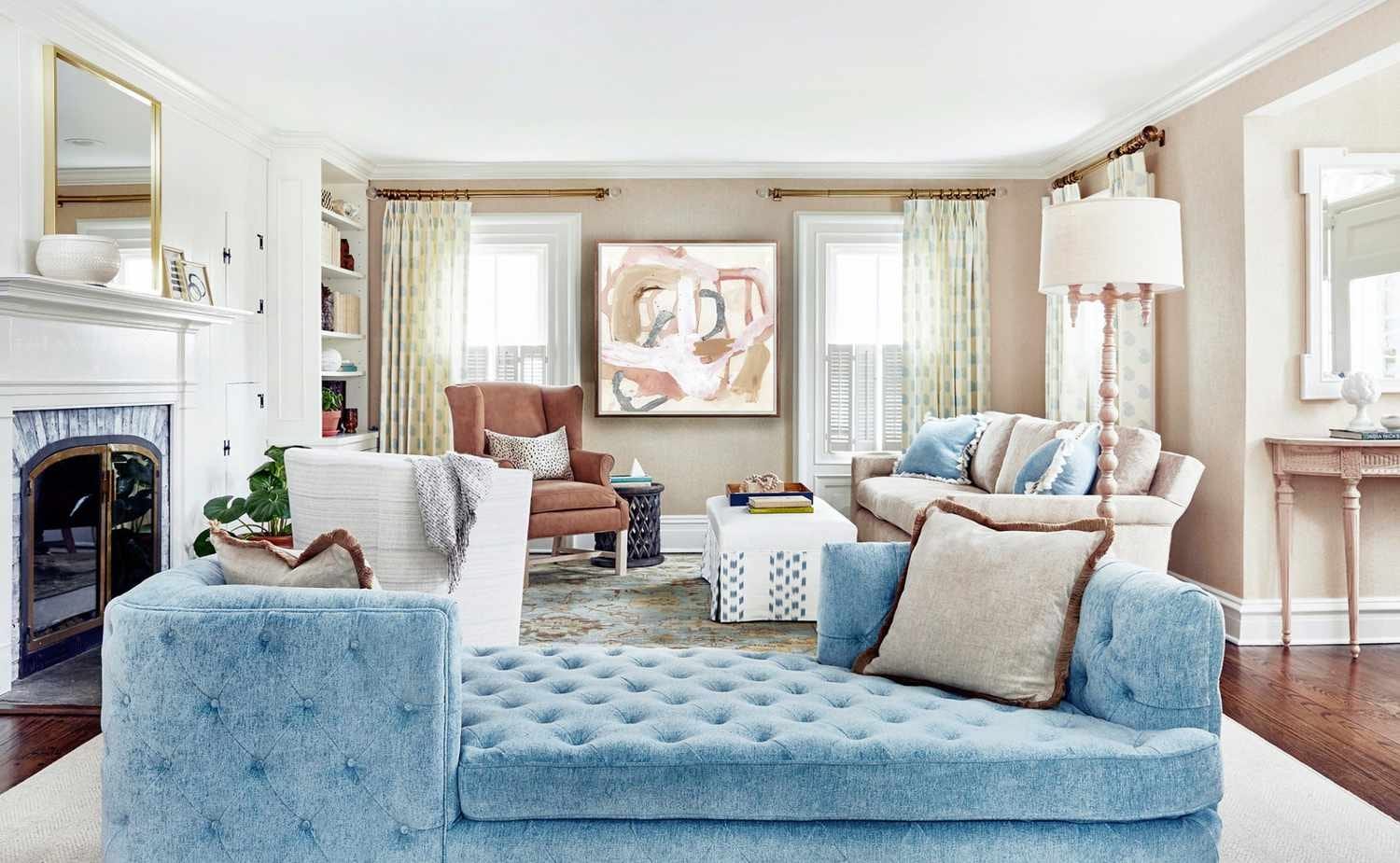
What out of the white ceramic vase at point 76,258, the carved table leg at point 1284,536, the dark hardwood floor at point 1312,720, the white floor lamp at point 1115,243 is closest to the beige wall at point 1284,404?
the carved table leg at point 1284,536

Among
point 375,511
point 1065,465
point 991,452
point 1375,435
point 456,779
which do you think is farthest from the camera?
point 991,452

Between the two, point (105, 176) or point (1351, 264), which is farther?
point (1351, 264)

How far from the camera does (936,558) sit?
6.78 ft

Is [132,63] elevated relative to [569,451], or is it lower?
elevated

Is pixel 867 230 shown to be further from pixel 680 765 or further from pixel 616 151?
pixel 680 765

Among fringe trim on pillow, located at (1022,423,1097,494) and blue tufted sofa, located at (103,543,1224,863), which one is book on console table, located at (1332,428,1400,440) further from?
blue tufted sofa, located at (103,543,1224,863)

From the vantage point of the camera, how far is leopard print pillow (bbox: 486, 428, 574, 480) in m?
5.38

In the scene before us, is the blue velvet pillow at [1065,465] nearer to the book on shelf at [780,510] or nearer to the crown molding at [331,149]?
the book on shelf at [780,510]

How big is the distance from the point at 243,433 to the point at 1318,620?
5329 mm

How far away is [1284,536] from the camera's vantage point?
377cm

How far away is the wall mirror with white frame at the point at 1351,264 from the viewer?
3.91m

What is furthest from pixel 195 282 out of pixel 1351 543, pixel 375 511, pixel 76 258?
pixel 1351 543

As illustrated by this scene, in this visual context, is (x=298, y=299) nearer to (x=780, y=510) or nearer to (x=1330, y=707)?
(x=780, y=510)

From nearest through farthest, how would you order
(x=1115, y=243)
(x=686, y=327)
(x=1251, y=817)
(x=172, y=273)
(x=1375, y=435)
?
(x=1251, y=817) → (x=1115, y=243) → (x=1375, y=435) → (x=172, y=273) → (x=686, y=327)
